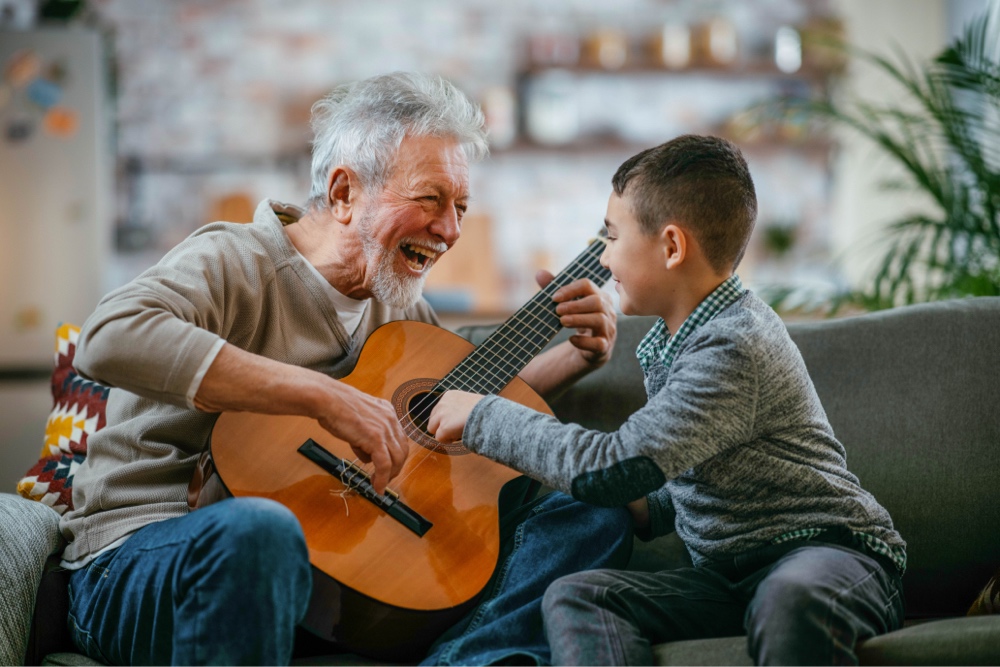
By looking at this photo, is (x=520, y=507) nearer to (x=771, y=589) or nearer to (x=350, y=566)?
(x=350, y=566)

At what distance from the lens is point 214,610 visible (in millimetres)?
1163

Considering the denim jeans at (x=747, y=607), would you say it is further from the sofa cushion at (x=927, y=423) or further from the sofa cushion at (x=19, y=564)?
the sofa cushion at (x=19, y=564)

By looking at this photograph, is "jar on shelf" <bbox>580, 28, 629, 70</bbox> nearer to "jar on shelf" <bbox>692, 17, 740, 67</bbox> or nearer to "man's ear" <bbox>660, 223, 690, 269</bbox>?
"jar on shelf" <bbox>692, 17, 740, 67</bbox>

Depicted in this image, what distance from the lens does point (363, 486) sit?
1.40 metres

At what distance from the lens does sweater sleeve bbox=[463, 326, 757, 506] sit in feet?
4.26

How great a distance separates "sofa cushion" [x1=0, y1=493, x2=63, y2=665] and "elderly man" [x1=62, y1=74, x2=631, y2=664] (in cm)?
5

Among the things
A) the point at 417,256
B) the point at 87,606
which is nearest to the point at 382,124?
the point at 417,256

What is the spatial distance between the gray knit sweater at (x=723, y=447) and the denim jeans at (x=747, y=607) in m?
0.05

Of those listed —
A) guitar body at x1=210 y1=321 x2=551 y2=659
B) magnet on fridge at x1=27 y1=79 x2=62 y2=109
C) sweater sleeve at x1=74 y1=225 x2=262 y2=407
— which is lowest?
guitar body at x1=210 y1=321 x2=551 y2=659

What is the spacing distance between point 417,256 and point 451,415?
0.46 metres

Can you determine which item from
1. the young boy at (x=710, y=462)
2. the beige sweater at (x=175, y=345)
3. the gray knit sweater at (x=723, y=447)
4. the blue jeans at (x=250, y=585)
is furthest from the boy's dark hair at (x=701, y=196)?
the beige sweater at (x=175, y=345)

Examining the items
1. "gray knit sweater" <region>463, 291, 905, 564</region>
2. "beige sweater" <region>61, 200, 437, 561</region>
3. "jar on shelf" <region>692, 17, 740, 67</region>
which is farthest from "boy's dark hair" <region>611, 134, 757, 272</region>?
"jar on shelf" <region>692, 17, 740, 67</region>

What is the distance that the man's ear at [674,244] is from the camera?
144 centimetres

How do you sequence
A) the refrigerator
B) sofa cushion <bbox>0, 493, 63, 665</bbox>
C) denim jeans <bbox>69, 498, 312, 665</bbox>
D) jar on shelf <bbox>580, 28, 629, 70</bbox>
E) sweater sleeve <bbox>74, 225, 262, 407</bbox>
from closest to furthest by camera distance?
denim jeans <bbox>69, 498, 312, 665</bbox> < sweater sleeve <bbox>74, 225, 262, 407</bbox> < sofa cushion <bbox>0, 493, 63, 665</bbox> < the refrigerator < jar on shelf <bbox>580, 28, 629, 70</bbox>
